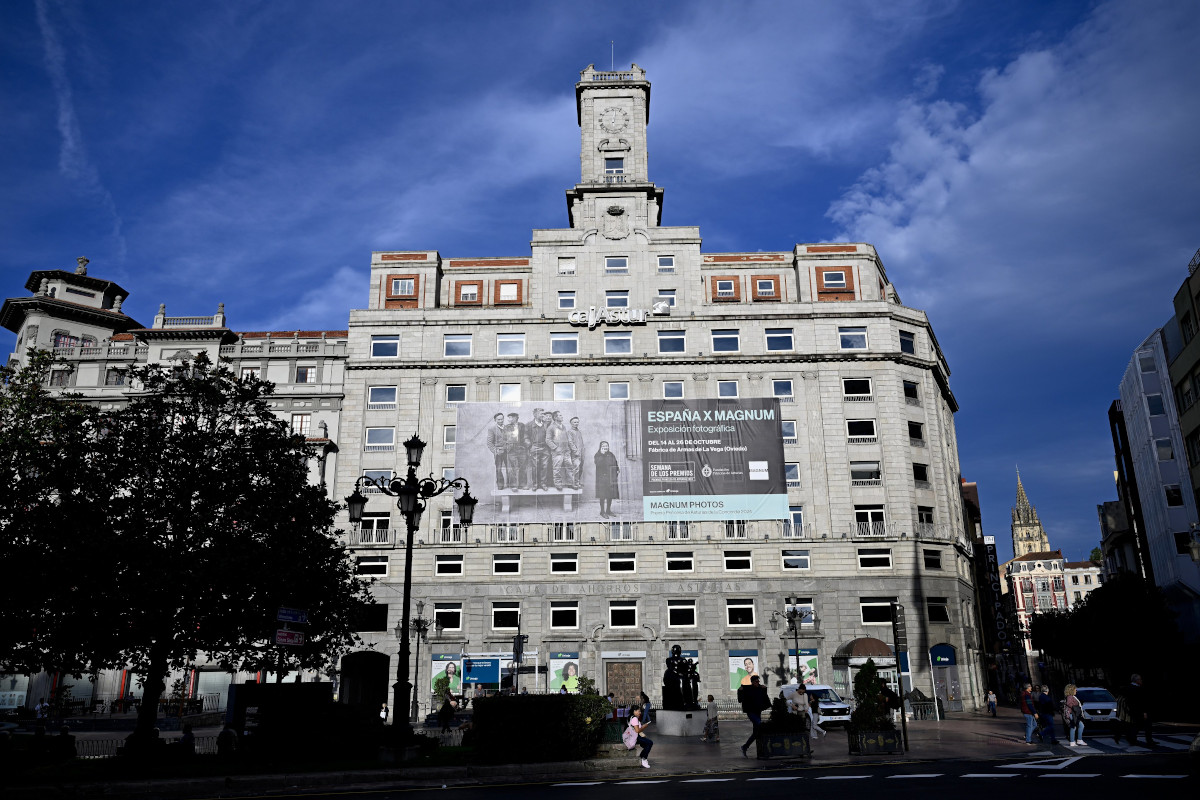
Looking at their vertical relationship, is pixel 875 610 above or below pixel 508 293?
below

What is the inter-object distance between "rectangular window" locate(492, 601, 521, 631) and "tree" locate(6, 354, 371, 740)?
74.3 ft

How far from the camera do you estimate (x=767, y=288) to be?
56812 mm

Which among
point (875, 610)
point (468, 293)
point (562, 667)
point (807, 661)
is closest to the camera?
point (807, 661)

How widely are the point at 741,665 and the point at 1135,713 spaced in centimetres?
2641

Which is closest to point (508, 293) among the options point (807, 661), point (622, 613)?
point (622, 613)

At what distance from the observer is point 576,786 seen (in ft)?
56.7

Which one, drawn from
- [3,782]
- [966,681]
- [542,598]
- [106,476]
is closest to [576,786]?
[3,782]

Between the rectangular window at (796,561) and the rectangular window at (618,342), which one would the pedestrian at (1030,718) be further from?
the rectangular window at (618,342)

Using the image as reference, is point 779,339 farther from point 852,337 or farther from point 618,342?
point 618,342

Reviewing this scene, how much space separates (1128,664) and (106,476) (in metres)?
49.8

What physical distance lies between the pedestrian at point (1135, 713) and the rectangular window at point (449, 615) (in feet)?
112

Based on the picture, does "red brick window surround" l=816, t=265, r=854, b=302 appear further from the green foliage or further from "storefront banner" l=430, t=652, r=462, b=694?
the green foliage

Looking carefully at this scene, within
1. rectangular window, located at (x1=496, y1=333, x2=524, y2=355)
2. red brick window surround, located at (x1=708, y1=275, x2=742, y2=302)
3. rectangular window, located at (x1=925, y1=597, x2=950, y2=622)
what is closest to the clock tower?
red brick window surround, located at (x1=708, y1=275, x2=742, y2=302)

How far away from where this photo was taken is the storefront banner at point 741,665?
4769 centimetres
